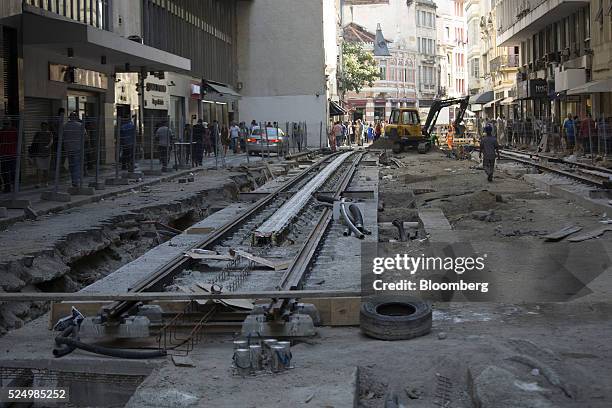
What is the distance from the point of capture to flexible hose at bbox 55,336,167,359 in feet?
21.7

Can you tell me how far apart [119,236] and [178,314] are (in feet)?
23.8

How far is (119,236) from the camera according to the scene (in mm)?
14617

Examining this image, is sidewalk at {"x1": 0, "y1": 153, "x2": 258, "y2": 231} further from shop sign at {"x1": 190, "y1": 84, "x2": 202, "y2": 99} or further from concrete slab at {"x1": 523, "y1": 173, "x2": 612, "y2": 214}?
shop sign at {"x1": 190, "y1": 84, "x2": 202, "y2": 99}

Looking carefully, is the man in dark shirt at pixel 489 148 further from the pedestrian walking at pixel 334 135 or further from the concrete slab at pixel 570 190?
the pedestrian walking at pixel 334 135

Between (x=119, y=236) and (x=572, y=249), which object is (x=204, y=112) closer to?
(x=119, y=236)

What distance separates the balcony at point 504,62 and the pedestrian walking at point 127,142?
47.0 metres

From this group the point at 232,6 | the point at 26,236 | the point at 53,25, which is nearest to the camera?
the point at 26,236

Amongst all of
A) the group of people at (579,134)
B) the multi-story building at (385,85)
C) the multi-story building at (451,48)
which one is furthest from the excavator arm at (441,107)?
the multi-story building at (451,48)

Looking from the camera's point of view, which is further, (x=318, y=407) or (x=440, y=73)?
(x=440, y=73)

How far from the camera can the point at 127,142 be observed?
78.8ft

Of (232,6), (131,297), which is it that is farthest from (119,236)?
(232,6)

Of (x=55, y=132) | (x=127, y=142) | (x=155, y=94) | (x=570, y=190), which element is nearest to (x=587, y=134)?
(x=570, y=190)

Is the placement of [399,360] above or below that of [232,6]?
below

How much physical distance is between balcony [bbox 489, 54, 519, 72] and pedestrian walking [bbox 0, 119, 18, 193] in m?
54.5
